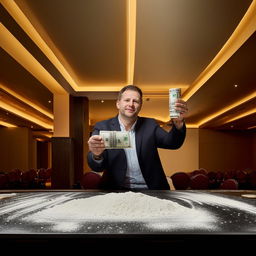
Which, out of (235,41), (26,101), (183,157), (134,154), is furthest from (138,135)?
(183,157)

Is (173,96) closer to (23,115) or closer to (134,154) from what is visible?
(134,154)

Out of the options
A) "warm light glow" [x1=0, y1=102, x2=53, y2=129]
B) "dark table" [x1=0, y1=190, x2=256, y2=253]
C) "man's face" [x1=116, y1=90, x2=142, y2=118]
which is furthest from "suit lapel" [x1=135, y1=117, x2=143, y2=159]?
"warm light glow" [x1=0, y1=102, x2=53, y2=129]

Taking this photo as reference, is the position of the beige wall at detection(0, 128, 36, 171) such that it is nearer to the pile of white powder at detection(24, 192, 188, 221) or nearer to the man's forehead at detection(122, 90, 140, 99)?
the man's forehead at detection(122, 90, 140, 99)

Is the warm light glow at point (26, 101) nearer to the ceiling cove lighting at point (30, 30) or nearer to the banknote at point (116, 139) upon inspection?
the ceiling cove lighting at point (30, 30)

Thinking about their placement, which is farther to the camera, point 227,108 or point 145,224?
point 227,108

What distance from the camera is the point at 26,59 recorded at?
4.46 metres

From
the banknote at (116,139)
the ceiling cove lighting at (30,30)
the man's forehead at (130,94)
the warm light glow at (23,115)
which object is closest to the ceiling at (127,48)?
the ceiling cove lighting at (30,30)

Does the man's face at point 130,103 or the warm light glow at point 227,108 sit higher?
the warm light glow at point 227,108

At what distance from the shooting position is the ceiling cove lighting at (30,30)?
3.15 meters

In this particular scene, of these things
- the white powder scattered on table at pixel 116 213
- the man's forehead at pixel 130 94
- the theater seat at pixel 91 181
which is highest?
the man's forehead at pixel 130 94

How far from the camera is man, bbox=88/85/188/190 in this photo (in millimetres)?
1780

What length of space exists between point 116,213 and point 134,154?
2.94ft

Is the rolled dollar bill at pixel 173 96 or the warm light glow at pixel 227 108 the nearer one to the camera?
the rolled dollar bill at pixel 173 96

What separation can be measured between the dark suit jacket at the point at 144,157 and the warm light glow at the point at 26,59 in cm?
235
